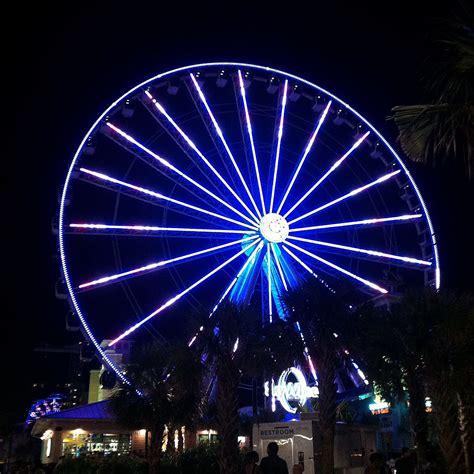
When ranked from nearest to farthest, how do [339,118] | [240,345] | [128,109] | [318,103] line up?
[240,345] < [128,109] < [318,103] < [339,118]

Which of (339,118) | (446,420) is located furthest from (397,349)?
(339,118)

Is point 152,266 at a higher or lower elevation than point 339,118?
lower

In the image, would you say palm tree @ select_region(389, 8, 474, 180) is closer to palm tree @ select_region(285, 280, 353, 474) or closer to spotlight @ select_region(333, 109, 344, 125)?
palm tree @ select_region(285, 280, 353, 474)

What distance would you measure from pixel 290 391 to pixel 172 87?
45.1ft

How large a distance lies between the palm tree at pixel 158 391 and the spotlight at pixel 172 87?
36.7 feet

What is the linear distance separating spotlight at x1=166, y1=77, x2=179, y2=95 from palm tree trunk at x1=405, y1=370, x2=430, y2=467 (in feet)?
51.6

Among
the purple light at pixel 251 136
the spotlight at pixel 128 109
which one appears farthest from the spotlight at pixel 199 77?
the spotlight at pixel 128 109

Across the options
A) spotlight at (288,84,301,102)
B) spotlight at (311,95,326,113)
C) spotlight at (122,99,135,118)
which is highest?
spotlight at (288,84,301,102)

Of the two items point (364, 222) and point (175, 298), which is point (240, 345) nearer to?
point (175, 298)

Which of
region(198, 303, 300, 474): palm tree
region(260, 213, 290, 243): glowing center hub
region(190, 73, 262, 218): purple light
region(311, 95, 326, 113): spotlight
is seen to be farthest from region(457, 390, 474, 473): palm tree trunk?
region(311, 95, 326, 113): spotlight

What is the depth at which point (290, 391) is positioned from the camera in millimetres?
24703

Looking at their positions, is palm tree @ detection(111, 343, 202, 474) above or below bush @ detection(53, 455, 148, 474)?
above

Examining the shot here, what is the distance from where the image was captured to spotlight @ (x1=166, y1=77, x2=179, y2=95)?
25.4 meters

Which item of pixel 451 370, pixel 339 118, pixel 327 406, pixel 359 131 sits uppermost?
Result: pixel 339 118
